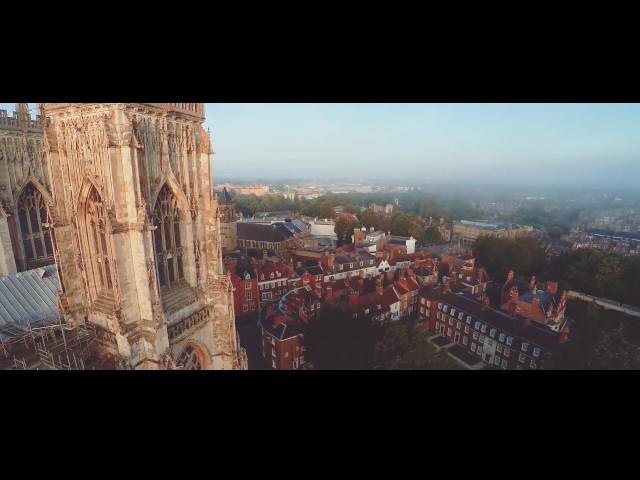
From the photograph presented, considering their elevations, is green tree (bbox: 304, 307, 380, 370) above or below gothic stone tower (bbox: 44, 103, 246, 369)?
below

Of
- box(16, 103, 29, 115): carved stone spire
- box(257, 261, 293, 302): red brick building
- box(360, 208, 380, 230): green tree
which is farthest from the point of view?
box(360, 208, 380, 230): green tree

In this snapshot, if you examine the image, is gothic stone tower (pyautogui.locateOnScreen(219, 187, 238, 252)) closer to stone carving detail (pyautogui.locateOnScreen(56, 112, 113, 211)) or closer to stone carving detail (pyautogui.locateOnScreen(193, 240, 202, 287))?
stone carving detail (pyautogui.locateOnScreen(193, 240, 202, 287))

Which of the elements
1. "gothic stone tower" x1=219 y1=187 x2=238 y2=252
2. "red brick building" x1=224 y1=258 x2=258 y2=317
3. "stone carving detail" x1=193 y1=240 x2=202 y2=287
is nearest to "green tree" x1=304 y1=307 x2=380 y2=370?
"red brick building" x1=224 y1=258 x2=258 y2=317

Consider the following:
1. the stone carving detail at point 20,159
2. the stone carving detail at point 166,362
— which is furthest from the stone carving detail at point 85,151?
the stone carving detail at point 20,159

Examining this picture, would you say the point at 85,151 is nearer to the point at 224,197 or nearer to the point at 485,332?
the point at 224,197

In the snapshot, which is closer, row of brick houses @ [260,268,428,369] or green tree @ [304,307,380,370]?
green tree @ [304,307,380,370]

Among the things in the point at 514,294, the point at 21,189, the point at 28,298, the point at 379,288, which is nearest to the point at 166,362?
the point at 28,298
